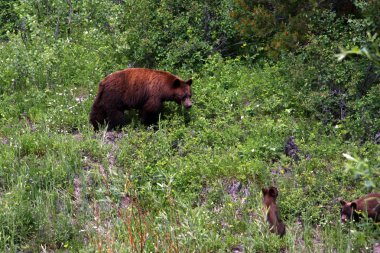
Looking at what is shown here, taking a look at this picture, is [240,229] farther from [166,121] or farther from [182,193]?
[166,121]

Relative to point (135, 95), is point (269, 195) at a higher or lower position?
lower

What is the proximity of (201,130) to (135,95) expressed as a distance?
4.31 feet

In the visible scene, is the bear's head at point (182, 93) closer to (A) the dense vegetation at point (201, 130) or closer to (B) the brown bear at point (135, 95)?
(B) the brown bear at point (135, 95)

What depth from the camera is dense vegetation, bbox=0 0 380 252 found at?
799 cm

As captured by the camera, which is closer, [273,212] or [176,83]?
[273,212]

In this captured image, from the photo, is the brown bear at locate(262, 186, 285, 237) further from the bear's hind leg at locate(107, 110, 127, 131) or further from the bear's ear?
the bear's hind leg at locate(107, 110, 127, 131)

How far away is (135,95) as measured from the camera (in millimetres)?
10922

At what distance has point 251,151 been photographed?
9547mm

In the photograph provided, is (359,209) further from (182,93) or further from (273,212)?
(182,93)

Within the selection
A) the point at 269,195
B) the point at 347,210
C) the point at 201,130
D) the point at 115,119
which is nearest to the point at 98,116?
the point at 115,119

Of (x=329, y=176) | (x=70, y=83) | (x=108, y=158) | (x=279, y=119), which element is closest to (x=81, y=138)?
(x=108, y=158)

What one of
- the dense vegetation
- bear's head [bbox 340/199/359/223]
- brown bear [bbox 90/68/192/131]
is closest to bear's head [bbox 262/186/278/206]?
the dense vegetation

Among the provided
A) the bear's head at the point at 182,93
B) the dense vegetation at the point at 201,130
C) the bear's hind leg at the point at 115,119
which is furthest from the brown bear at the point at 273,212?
the bear's hind leg at the point at 115,119

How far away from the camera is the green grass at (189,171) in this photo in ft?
25.1
